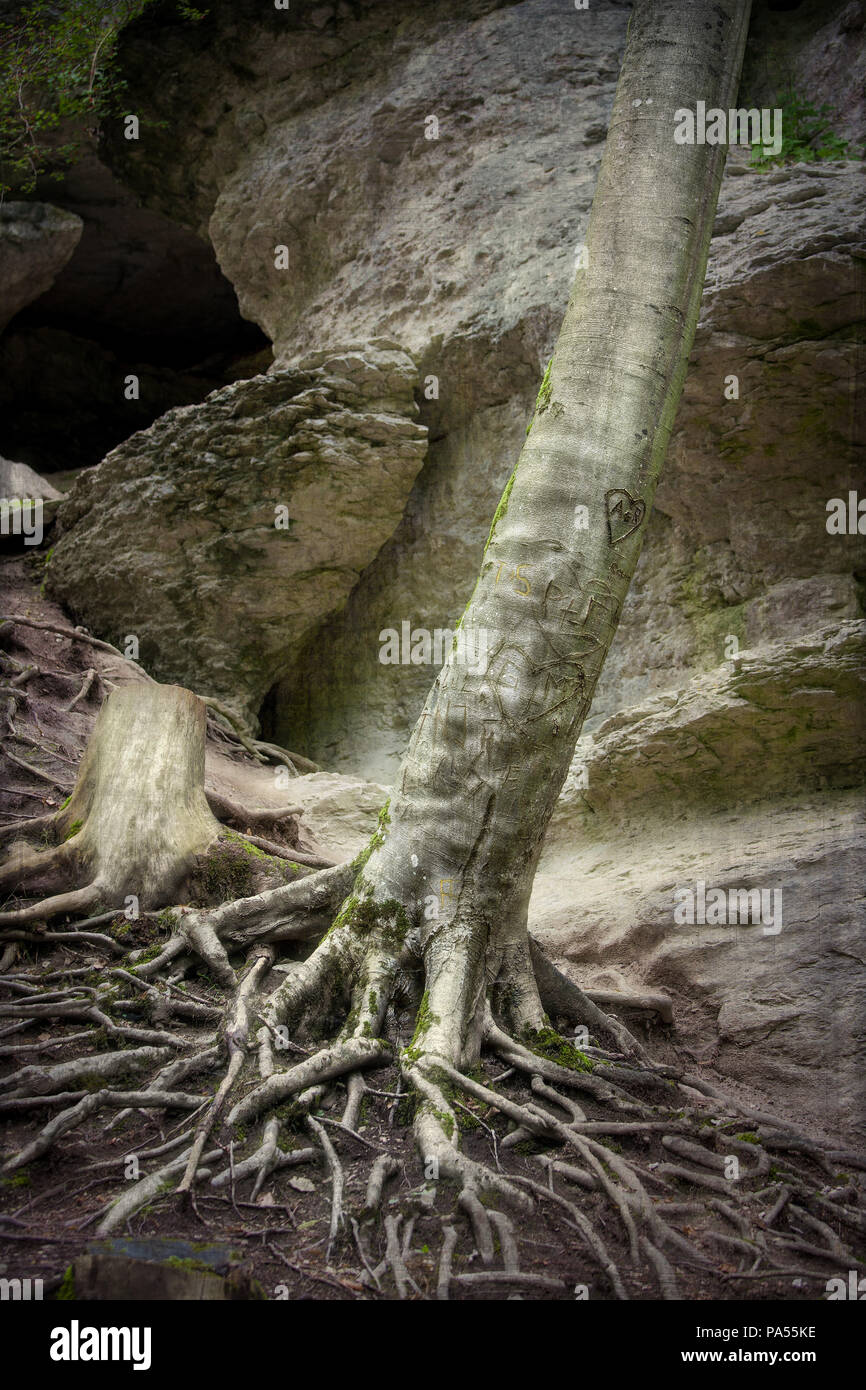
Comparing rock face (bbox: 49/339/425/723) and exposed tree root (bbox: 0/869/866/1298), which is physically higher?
rock face (bbox: 49/339/425/723)

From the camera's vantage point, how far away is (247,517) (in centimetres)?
889

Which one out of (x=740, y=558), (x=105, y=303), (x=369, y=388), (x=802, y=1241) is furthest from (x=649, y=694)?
(x=105, y=303)

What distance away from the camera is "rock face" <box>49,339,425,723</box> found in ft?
28.7

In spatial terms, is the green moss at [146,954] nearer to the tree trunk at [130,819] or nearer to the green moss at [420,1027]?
the tree trunk at [130,819]

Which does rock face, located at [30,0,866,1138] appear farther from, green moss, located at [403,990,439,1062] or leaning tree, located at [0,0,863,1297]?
green moss, located at [403,990,439,1062]

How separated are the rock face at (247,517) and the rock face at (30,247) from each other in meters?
5.92

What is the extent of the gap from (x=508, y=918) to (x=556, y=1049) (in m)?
0.51

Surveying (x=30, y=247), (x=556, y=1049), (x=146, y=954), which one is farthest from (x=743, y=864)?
(x=30, y=247)

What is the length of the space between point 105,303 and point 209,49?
713 centimetres

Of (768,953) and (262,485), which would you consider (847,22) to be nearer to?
(262,485)

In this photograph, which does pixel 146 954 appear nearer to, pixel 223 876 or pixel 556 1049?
pixel 223 876

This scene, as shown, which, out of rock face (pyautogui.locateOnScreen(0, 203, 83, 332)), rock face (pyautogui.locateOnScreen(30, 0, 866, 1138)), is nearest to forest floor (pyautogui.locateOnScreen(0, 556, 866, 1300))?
rock face (pyautogui.locateOnScreen(30, 0, 866, 1138))

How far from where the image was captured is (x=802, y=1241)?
253cm

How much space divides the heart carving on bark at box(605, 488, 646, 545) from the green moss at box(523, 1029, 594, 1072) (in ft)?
6.20
